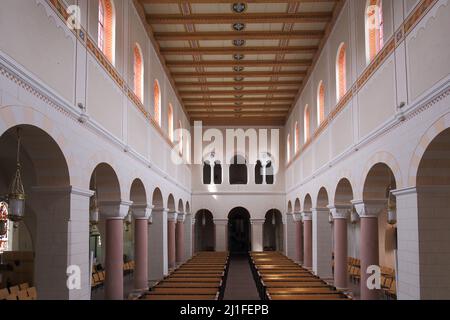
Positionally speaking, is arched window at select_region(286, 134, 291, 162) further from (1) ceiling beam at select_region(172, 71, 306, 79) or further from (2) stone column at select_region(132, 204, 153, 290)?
(2) stone column at select_region(132, 204, 153, 290)

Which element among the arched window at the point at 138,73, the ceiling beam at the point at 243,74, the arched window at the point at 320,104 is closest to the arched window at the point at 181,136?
the ceiling beam at the point at 243,74

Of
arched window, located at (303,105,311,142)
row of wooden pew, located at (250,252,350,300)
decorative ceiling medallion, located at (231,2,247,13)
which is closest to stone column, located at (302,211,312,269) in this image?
arched window, located at (303,105,311,142)

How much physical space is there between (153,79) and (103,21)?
5922 millimetres

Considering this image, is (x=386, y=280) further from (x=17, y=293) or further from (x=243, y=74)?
(x=17, y=293)

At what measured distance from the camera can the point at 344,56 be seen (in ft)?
53.6

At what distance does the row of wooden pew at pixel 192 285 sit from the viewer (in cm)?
1288

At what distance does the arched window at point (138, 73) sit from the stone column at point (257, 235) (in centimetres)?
1826

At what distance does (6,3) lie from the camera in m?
7.29

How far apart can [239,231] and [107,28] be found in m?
27.7

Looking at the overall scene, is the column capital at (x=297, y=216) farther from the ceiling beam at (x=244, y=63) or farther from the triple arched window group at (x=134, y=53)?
the ceiling beam at (x=244, y=63)

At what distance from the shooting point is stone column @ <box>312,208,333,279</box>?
20.6 m

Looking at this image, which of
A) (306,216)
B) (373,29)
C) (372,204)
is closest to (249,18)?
(373,29)

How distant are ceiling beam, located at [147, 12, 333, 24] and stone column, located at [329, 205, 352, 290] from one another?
6239 mm
